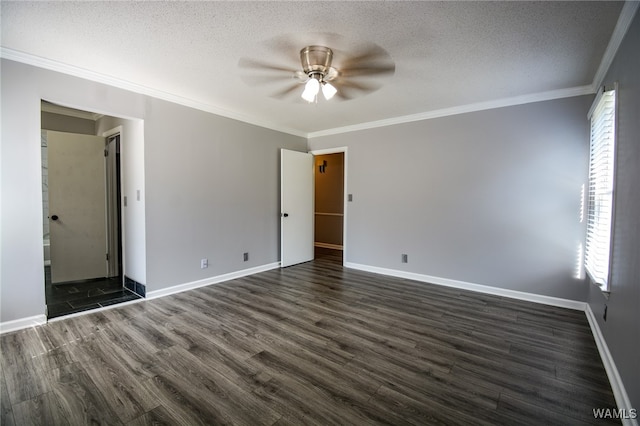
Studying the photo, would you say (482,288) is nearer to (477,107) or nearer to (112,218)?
(477,107)

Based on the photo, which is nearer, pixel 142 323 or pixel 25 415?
pixel 25 415

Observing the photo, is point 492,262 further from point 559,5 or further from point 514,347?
point 559,5

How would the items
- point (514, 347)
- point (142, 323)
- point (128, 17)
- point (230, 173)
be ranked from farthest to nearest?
1. point (230, 173)
2. point (142, 323)
3. point (514, 347)
4. point (128, 17)

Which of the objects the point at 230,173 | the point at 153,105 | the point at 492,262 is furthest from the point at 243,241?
the point at 492,262

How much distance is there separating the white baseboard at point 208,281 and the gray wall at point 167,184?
0.08 meters

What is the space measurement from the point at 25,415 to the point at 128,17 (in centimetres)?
258

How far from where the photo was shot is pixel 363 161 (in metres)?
4.89

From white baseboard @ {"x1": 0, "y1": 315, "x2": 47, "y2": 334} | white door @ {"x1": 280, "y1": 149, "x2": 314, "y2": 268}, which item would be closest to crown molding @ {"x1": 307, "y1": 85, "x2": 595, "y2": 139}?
white door @ {"x1": 280, "y1": 149, "x2": 314, "y2": 268}

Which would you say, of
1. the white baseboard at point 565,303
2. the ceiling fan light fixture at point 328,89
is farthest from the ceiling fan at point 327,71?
the white baseboard at point 565,303

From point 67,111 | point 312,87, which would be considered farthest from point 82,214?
point 312,87

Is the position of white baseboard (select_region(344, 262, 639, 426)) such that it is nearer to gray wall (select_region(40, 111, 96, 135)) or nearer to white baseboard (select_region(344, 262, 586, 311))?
white baseboard (select_region(344, 262, 586, 311))

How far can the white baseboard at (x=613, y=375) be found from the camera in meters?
1.61

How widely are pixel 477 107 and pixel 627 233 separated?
2493 millimetres

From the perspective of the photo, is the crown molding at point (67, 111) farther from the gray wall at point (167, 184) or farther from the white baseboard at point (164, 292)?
the white baseboard at point (164, 292)
